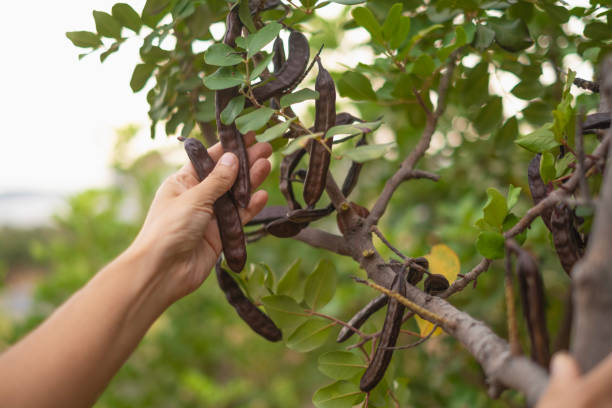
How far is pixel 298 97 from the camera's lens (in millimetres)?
652

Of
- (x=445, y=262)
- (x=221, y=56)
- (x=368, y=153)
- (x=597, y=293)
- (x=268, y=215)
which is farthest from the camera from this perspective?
(x=268, y=215)

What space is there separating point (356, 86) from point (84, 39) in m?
0.46

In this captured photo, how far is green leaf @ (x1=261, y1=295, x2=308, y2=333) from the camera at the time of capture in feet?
2.46

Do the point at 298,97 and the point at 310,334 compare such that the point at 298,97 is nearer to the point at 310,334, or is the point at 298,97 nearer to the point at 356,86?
the point at 356,86

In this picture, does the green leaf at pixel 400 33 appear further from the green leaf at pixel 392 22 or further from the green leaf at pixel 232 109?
the green leaf at pixel 232 109

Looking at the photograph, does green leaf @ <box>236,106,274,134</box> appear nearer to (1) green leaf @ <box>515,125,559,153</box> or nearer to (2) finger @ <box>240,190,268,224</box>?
(2) finger @ <box>240,190,268,224</box>

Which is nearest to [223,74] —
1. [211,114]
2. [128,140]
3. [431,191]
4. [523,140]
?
[211,114]

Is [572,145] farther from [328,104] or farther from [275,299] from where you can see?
[275,299]

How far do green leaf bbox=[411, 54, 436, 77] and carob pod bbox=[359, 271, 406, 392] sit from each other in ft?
1.10

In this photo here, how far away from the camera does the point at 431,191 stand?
5.50 ft

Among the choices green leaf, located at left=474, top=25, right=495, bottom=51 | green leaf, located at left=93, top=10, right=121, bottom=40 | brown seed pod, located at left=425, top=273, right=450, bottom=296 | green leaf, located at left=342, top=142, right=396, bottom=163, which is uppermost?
green leaf, located at left=93, top=10, right=121, bottom=40

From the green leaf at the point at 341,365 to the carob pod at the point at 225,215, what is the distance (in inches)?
8.0

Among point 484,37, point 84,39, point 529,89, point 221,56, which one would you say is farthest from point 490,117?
point 84,39

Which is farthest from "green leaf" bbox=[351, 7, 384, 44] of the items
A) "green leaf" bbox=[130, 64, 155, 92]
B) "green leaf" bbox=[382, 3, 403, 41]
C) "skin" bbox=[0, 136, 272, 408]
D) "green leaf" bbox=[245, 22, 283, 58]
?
"green leaf" bbox=[130, 64, 155, 92]
